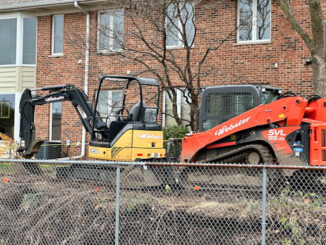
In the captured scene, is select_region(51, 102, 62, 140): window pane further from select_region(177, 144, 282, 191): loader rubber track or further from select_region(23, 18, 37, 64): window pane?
select_region(177, 144, 282, 191): loader rubber track

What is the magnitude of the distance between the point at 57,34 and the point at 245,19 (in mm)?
7619

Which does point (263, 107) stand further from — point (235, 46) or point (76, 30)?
point (76, 30)

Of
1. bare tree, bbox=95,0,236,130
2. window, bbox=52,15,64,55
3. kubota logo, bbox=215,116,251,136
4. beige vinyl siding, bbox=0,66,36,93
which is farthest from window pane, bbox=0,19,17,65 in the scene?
Result: kubota logo, bbox=215,116,251,136

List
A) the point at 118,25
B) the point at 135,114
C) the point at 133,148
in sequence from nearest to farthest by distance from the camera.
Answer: the point at 133,148 → the point at 135,114 → the point at 118,25

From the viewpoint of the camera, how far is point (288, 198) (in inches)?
297

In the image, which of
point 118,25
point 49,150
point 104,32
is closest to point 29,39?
point 118,25

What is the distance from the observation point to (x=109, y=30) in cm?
1584

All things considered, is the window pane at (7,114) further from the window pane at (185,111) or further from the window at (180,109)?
the window pane at (185,111)

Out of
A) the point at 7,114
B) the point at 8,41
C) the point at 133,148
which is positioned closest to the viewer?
the point at 133,148

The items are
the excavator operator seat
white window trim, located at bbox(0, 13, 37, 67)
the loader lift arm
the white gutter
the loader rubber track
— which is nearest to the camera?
the loader rubber track

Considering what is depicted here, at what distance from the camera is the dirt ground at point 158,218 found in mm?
7051

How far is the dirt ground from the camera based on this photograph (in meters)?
7.05

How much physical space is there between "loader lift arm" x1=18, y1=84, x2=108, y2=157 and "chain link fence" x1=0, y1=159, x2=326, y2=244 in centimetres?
250

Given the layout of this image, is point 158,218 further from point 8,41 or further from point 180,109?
point 8,41
